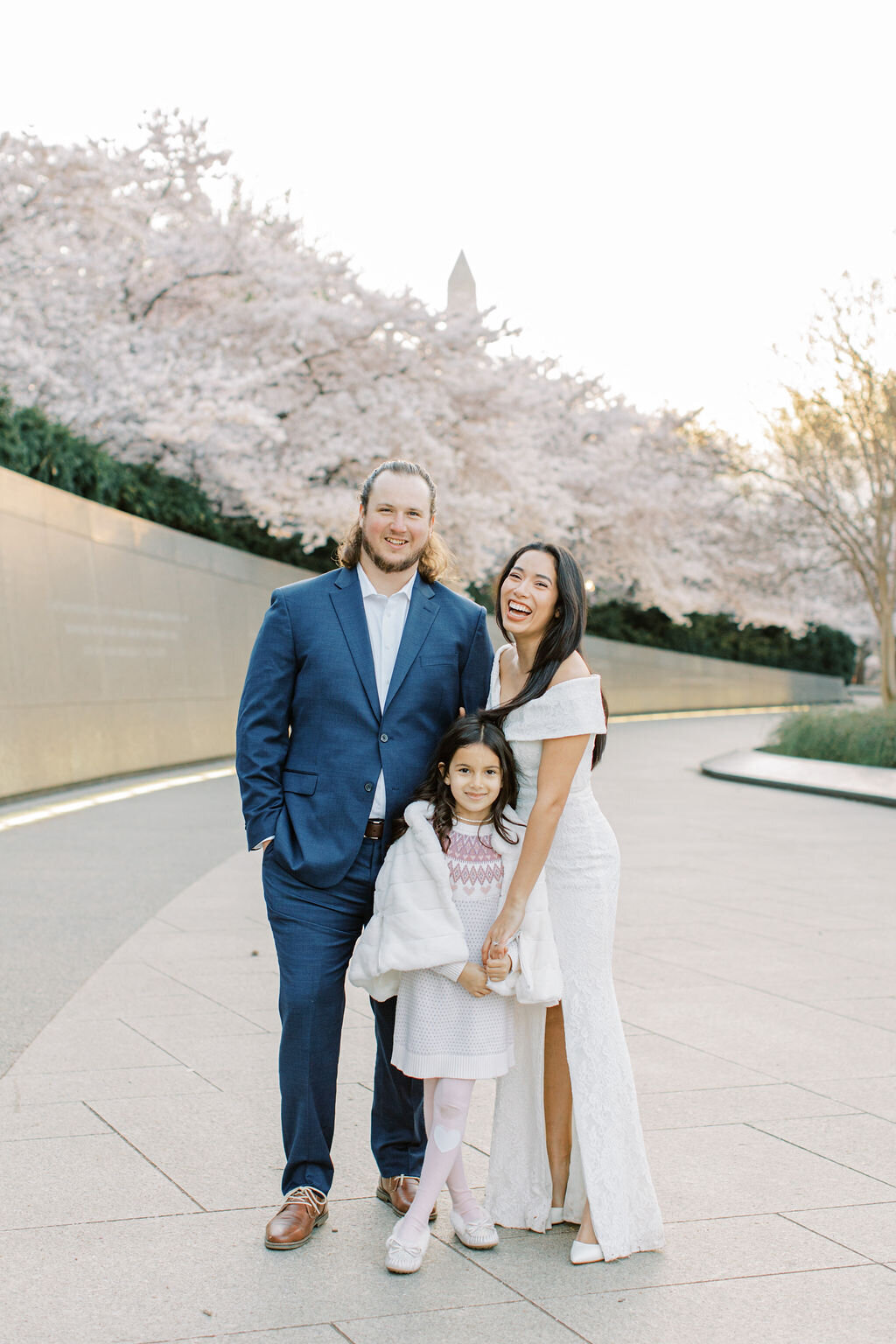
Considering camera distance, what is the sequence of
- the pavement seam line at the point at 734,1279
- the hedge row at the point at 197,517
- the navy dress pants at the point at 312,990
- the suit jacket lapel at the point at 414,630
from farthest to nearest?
the hedge row at the point at 197,517 < the suit jacket lapel at the point at 414,630 < the navy dress pants at the point at 312,990 < the pavement seam line at the point at 734,1279

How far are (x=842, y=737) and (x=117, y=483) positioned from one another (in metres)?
10.6

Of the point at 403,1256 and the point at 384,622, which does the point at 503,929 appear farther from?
the point at 384,622

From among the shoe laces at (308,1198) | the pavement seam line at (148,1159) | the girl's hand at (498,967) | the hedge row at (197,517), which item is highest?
the hedge row at (197,517)

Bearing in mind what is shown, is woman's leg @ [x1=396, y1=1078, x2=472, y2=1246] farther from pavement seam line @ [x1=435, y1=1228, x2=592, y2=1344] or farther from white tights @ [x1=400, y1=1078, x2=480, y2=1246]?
pavement seam line @ [x1=435, y1=1228, x2=592, y2=1344]

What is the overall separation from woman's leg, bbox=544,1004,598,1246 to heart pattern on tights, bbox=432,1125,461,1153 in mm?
308

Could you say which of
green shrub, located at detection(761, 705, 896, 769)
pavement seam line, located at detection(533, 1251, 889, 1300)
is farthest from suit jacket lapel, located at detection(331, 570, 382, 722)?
green shrub, located at detection(761, 705, 896, 769)

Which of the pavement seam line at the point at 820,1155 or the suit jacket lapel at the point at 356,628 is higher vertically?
the suit jacket lapel at the point at 356,628

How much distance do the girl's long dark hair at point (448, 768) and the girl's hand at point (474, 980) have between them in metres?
0.30

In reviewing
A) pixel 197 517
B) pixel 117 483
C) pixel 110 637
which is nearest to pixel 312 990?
pixel 110 637

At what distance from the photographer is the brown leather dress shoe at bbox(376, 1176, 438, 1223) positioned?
11.4ft

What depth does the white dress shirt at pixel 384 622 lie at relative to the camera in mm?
3562

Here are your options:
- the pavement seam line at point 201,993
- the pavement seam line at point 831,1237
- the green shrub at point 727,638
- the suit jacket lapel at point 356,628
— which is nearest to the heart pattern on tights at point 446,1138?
the pavement seam line at point 831,1237

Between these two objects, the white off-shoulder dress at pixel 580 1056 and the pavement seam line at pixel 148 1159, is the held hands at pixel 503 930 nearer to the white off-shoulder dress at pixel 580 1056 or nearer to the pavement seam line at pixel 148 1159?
the white off-shoulder dress at pixel 580 1056

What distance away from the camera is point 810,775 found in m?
16.6
